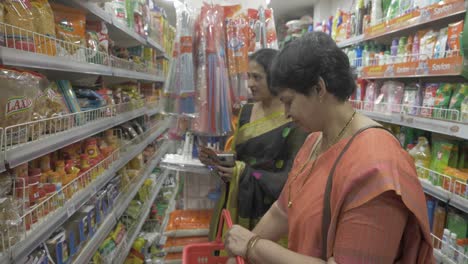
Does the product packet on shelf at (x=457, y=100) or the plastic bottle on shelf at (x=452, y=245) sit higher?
the product packet on shelf at (x=457, y=100)

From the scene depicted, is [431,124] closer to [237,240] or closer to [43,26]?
[237,240]

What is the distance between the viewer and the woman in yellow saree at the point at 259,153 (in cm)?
164

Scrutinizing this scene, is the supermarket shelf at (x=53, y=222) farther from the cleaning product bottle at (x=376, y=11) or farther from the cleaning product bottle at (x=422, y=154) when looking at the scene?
the cleaning product bottle at (x=376, y=11)

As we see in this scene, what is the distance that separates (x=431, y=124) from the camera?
6.19 feet

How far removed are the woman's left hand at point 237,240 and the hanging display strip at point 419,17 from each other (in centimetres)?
166

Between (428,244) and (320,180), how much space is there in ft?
0.97

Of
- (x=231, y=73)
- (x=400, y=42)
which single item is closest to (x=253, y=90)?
(x=231, y=73)

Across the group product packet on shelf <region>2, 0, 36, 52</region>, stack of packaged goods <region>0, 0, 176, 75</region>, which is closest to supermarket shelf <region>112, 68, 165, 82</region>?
stack of packaged goods <region>0, 0, 176, 75</region>

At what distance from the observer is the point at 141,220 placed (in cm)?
315

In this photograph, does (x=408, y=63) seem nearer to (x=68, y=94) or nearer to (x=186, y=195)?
(x=186, y=195)

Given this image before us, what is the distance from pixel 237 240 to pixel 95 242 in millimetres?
1197

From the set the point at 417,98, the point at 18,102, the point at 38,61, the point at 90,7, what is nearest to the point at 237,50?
the point at 90,7

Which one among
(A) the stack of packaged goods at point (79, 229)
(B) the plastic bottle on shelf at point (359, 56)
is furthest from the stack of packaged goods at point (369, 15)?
(A) the stack of packaged goods at point (79, 229)

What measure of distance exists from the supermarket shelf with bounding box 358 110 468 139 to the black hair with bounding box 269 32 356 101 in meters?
1.09
